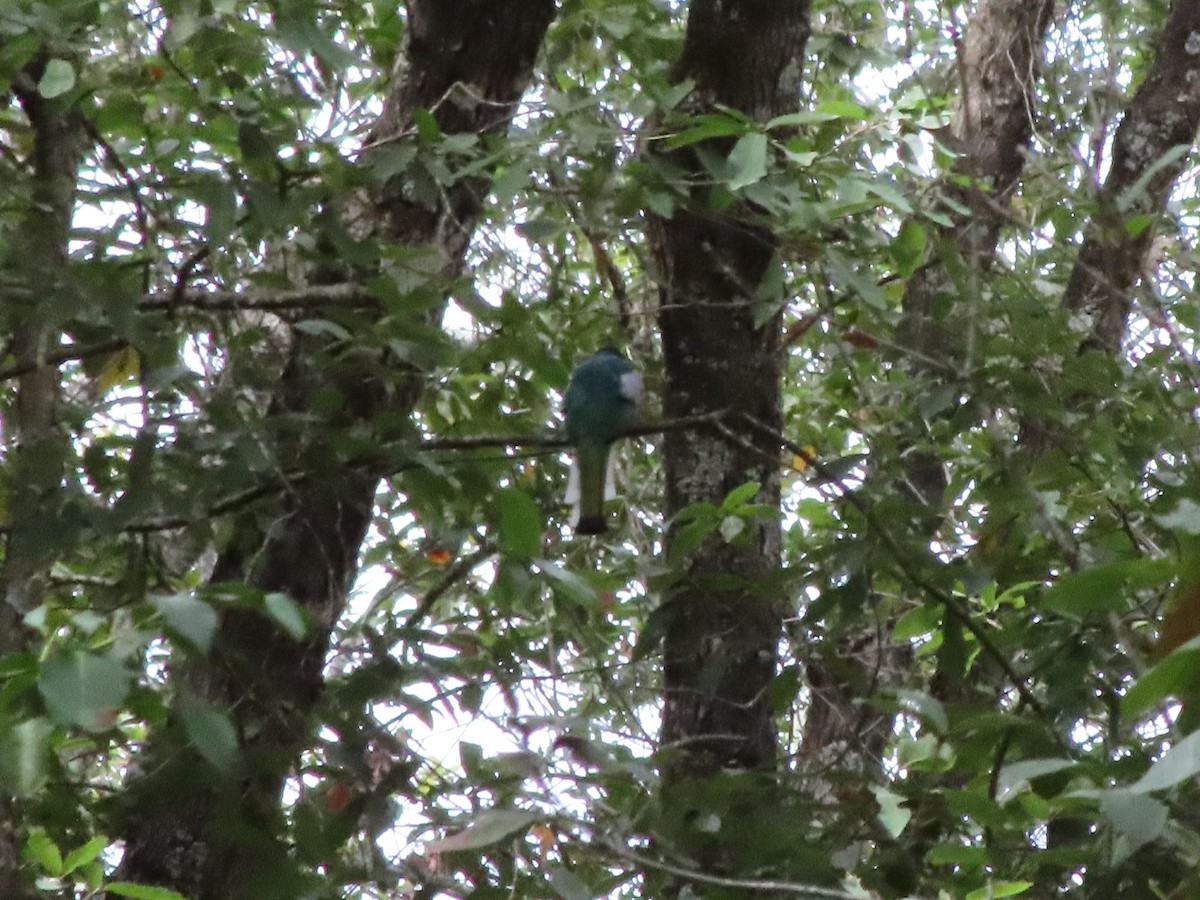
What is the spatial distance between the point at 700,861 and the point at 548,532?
1238 mm

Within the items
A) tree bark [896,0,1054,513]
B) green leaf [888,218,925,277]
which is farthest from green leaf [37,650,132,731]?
tree bark [896,0,1054,513]

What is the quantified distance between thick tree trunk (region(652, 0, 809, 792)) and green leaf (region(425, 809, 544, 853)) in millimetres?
1049

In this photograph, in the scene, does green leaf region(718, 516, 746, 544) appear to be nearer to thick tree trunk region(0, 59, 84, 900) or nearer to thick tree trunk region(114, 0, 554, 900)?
thick tree trunk region(114, 0, 554, 900)

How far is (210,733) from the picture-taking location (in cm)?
157

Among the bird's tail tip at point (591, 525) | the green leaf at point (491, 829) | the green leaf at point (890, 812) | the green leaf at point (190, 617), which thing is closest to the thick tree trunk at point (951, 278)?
the green leaf at point (890, 812)

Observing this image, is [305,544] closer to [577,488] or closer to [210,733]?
[577,488]

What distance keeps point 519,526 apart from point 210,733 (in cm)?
64

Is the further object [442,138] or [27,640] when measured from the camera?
[442,138]

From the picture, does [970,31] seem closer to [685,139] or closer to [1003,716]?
[685,139]

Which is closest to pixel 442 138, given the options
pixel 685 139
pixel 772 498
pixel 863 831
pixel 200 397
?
pixel 685 139

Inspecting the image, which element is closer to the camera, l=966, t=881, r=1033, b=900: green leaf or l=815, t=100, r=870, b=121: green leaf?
l=966, t=881, r=1033, b=900: green leaf

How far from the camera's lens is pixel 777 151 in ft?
9.00

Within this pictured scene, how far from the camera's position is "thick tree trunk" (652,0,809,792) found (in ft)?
9.77

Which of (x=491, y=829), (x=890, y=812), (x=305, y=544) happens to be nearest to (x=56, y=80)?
(x=305, y=544)
